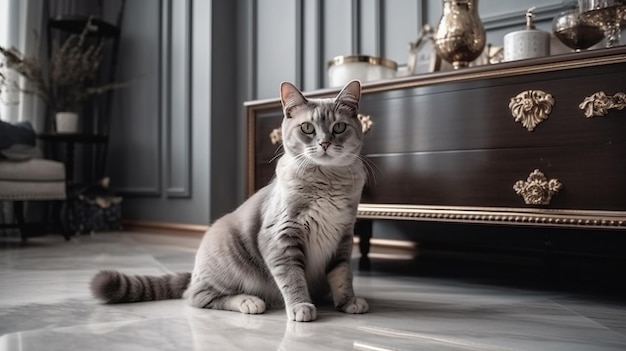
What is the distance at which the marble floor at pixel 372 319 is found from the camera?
0.84 meters

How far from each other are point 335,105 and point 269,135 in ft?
2.24

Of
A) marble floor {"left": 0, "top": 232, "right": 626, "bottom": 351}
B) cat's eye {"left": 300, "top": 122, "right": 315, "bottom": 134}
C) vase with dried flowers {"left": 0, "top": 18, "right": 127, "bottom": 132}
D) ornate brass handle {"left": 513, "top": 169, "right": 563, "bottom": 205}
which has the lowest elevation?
marble floor {"left": 0, "top": 232, "right": 626, "bottom": 351}

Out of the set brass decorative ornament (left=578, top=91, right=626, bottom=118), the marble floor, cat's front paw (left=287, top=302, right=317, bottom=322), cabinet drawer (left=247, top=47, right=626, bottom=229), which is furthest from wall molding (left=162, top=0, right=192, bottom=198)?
brass decorative ornament (left=578, top=91, right=626, bottom=118)

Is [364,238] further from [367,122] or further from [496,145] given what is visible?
[496,145]

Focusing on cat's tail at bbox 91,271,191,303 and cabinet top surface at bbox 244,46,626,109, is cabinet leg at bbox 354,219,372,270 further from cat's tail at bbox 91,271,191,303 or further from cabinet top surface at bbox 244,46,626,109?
cat's tail at bbox 91,271,191,303

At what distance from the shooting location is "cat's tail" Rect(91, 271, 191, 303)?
3.59 ft

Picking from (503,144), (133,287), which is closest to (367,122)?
(503,144)

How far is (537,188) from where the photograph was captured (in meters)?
1.19

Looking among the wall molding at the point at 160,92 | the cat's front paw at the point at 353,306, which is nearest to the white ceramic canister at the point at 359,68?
the cat's front paw at the point at 353,306

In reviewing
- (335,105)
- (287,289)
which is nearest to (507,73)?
(335,105)

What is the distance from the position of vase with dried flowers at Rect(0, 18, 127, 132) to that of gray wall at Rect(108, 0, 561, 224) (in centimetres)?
20

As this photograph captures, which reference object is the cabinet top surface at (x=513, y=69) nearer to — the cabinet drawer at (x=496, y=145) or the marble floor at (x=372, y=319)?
the cabinet drawer at (x=496, y=145)

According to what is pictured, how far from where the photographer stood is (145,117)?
2.92 metres

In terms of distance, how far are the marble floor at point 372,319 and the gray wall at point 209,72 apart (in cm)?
97
